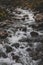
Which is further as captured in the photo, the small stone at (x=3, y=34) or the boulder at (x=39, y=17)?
the boulder at (x=39, y=17)

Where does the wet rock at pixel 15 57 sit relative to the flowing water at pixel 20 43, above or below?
below

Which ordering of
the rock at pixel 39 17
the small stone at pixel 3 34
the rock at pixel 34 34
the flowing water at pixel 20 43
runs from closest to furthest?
1. the flowing water at pixel 20 43
2. the small stone at pixel 3 34
3. the rock at pixel 34 34
4. the rock at pixel 39 17

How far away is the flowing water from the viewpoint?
11.4 m

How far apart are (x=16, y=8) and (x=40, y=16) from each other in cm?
372

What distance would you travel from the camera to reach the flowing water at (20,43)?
11418mm

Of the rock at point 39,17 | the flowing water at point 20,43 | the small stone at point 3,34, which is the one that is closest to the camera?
the flowing water at point 20,43

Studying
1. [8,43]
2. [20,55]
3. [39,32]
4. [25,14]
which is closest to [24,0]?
[25,14]

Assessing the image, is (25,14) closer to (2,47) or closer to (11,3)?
(11,3)

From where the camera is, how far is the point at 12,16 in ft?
57.5

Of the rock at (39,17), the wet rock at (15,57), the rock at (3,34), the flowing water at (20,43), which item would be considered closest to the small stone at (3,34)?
the rock at (3,34)

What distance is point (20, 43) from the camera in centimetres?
1309

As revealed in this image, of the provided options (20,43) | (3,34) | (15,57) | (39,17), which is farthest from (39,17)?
(15,57)

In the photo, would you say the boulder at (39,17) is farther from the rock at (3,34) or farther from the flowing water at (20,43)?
the rock at (3,34)

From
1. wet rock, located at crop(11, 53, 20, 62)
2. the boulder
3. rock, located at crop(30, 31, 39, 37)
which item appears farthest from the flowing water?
the boulder
